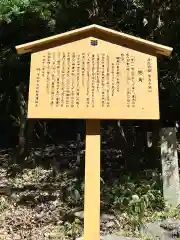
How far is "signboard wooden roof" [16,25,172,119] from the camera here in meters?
3.80

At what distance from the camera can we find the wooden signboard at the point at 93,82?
3797 mm

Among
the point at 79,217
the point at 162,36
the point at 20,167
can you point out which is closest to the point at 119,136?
the point at 20,167

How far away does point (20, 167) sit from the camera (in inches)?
324

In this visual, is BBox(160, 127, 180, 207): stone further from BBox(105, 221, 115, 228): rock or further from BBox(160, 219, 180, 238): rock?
BBox(105, 221, 115, 228): rock

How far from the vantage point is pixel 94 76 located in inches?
152

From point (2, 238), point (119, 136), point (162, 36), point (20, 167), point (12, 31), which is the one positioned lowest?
point (2, 238)

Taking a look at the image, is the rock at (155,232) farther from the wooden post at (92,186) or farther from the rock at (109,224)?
the wooden post at (92,186)

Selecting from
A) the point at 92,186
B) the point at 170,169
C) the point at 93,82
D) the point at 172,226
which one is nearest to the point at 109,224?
the point at 172,226

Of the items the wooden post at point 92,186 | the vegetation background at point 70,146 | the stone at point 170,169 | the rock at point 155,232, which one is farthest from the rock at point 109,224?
the wooden post at point 92,186

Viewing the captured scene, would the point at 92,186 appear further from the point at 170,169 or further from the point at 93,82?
the point at 170,169

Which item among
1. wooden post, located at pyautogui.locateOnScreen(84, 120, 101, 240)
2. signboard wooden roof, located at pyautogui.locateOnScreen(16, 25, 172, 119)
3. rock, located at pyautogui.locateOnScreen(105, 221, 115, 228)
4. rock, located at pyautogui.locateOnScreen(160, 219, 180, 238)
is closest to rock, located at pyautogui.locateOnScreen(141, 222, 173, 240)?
rock, located at pyautogui.locateOnScreen(160, 219, 180, 238)

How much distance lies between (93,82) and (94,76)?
6 cm

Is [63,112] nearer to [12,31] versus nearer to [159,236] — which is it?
[159,236]

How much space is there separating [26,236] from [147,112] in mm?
2336
